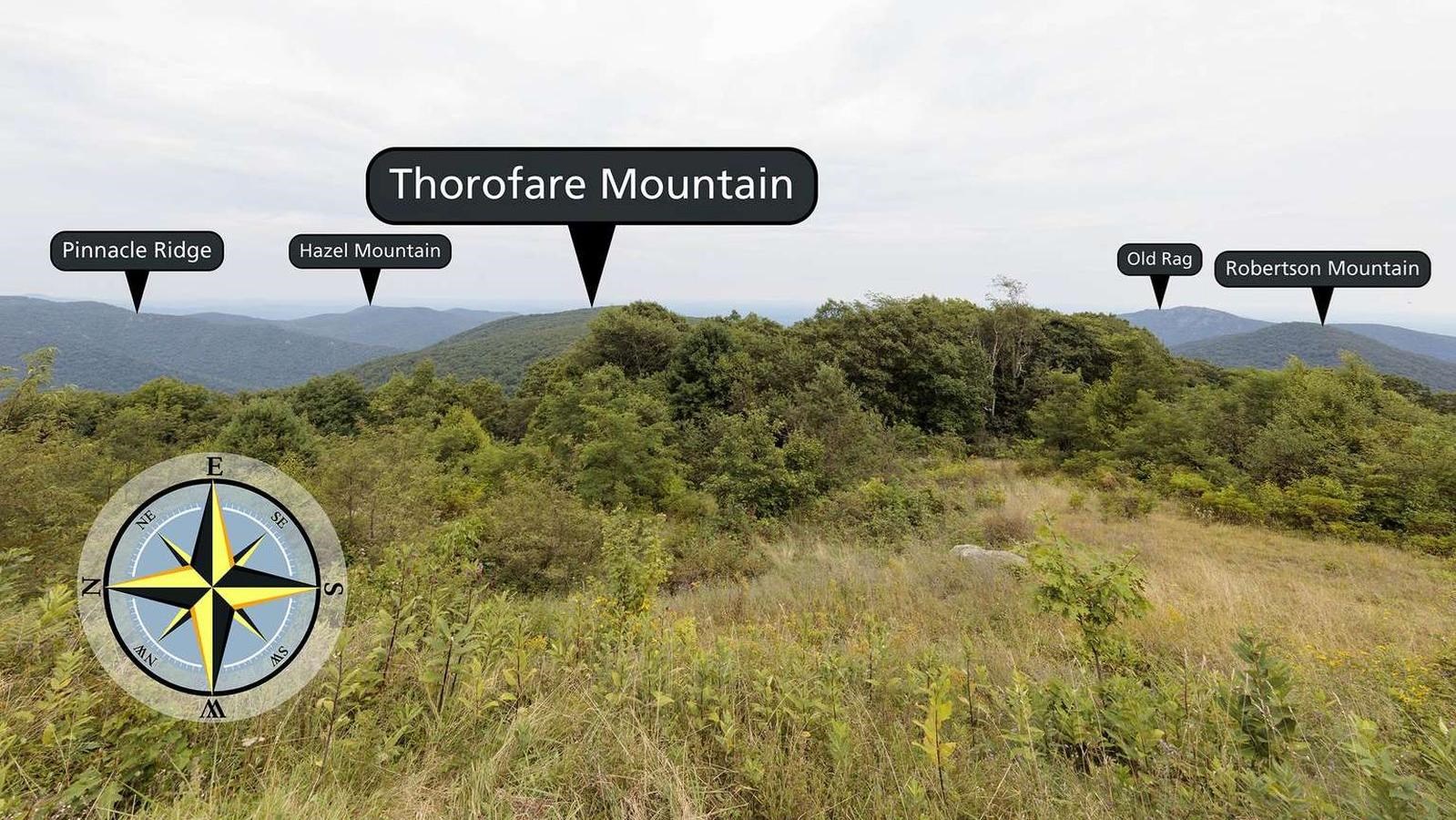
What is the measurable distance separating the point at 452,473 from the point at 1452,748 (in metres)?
25.3

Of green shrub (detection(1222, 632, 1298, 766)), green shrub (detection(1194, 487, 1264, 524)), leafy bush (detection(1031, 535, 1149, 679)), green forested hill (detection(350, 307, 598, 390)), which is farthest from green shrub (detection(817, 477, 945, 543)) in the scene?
green forested hill (detection(350, 307, 598, 390))

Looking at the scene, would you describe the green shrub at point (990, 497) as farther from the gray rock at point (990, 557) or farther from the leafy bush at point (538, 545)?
the leafy bush at point (538, 545)

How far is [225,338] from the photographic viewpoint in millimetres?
116000

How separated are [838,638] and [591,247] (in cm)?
382

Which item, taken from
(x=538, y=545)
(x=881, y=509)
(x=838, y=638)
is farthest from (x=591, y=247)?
(x=881, y=509)

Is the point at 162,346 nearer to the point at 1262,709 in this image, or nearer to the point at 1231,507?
the point at 1262,709

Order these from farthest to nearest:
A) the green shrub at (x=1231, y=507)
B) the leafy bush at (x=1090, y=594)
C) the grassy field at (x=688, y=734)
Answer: the green shrub at (x=1231, y=507)
the leafy bush at (x=1090, y=594)
the grassy field at (x=688, y=734)

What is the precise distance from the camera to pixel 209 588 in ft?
5.38

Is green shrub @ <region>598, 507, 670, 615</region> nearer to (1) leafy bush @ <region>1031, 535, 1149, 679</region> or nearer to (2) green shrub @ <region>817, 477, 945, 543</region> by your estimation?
(1) leafy bush @ <region>1031, 535, 1149, 679</region>

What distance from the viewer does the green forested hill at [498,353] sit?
72881 mm

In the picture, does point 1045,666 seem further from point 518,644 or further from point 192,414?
point 192,414

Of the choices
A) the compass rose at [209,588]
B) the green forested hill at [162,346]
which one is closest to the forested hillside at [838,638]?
the compass rose at [209,588]

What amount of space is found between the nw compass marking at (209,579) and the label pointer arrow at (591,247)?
8.09 feet

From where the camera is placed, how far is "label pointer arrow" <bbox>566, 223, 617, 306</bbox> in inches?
153
